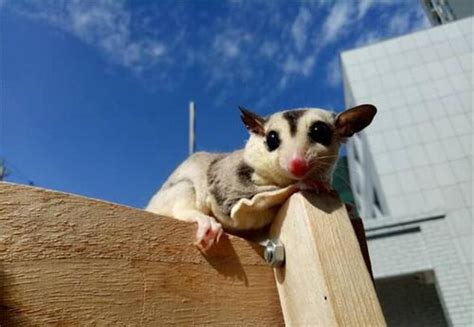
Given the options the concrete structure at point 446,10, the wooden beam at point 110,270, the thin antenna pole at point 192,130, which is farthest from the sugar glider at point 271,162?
the concrete structure at point 446,10

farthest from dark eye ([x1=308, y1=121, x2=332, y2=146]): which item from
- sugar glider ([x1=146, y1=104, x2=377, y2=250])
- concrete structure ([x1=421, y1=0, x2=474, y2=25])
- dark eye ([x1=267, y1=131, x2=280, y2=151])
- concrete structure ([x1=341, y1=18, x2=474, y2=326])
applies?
concrete structure ([x1=421, y1=0, x2=474, y2=25])

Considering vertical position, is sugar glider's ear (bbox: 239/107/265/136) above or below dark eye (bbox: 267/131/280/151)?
above

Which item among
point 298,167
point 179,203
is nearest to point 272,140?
point 298,167

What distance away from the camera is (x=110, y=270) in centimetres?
80

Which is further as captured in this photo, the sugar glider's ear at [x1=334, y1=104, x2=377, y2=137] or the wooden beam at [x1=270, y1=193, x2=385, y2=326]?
the sugar glider's ear at [x1=334, y1=104, x2=377, y2=137]

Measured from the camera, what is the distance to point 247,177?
1600 mm

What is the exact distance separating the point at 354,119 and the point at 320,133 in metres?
0.12

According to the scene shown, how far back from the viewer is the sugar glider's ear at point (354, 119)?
149 cm

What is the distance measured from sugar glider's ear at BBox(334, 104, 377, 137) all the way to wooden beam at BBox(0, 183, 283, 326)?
715 mm

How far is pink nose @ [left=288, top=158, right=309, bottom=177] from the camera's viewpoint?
129cm

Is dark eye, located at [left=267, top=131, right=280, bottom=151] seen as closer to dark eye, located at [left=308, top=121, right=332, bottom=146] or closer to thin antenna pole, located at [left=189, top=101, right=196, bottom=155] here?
dark eye, located at [left=308, top=121, right=332, bottom=146]

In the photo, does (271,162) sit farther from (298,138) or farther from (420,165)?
(420,165)

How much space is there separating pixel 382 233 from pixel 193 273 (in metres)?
6.50

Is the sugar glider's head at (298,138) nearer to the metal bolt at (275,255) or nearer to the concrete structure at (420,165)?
the metal bolt at (275,255)
